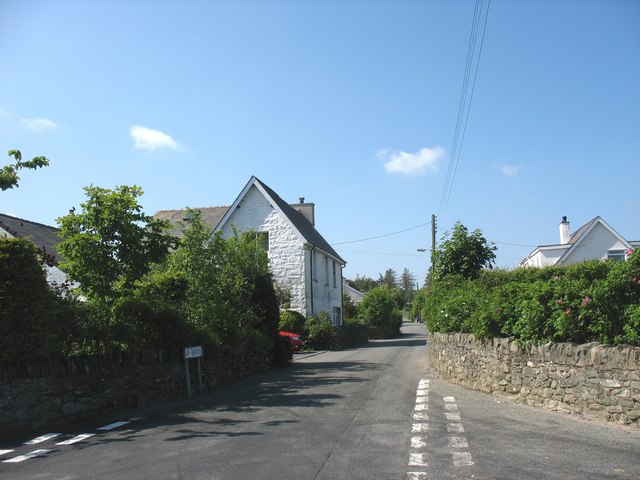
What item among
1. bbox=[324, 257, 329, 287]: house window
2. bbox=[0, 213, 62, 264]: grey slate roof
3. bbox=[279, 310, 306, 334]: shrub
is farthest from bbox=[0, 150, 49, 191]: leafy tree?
bbox=[324, 257, 329, 287]: house window

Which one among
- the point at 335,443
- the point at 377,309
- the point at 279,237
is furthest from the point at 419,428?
the point at 377,309

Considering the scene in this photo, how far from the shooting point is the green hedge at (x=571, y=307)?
795 centimetres

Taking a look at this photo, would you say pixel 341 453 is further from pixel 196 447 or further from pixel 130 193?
pixel 130 193

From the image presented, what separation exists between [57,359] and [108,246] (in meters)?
2.69

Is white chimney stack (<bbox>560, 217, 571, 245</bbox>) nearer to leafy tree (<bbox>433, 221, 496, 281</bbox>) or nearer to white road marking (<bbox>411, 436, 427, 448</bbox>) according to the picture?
leafy tree (<bbox>433, 221, 496, 281</bbox>)

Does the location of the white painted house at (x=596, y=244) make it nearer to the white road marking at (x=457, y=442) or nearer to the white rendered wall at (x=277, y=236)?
the white rendered wall at (x=277, y=236)

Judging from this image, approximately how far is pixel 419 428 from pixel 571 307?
3.18 meters

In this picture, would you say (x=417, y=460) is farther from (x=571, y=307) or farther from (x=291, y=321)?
(x=291, y=321)

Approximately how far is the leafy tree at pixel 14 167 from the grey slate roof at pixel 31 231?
11519 mm

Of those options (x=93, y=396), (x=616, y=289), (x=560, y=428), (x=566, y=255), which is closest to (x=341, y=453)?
(x=560, y=428)

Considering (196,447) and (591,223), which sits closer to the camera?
(196,447)

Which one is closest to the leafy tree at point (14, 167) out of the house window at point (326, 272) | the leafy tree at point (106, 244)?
the leafy tree at point (106, 244)

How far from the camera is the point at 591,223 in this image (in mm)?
37906

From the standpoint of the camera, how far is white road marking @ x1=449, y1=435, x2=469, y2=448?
22.3 ft
